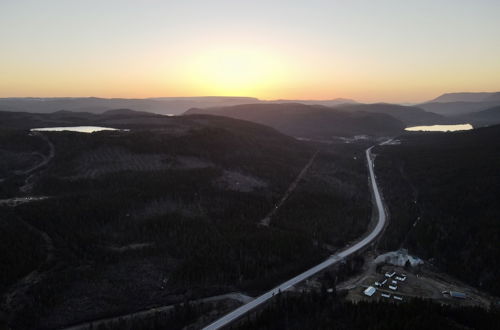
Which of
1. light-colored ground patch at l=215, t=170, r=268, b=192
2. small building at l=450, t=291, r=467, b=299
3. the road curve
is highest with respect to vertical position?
light-colored ground patch at l=215, t=170, r=268, b=192

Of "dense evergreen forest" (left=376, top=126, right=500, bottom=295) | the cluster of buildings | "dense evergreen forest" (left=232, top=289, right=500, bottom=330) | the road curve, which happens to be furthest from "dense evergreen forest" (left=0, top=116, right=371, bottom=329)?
the cluster of buildings

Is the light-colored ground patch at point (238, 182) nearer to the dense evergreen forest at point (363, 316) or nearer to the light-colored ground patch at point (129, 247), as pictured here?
the light-colored ground patch at point (129, 247)

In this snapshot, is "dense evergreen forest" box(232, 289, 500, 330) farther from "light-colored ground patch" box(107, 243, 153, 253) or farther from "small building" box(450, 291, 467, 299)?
"light-colored ground patch" box(107, 243, 153, 253)

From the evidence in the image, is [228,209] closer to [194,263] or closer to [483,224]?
[194,263]

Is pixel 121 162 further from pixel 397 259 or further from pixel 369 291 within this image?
pixel 369 291

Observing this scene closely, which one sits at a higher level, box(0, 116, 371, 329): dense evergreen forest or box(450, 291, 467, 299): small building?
box(0, 116, 371, 329): dense evergreen forest
